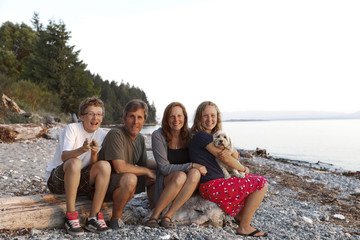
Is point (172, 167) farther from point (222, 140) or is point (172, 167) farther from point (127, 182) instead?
point (222, 140)

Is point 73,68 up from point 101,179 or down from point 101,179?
up

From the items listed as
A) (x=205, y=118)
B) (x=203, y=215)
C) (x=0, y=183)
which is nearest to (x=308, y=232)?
(x=203, y=215)

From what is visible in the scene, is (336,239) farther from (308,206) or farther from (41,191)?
(41,191)

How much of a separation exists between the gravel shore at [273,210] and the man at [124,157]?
36 centimetres

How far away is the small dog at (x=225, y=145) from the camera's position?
399 centimetres

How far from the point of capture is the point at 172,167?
399cm

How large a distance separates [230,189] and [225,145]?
61 cm

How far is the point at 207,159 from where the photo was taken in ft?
13.6

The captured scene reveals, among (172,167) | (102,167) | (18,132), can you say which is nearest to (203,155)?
(172,167)

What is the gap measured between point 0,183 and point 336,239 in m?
6.12

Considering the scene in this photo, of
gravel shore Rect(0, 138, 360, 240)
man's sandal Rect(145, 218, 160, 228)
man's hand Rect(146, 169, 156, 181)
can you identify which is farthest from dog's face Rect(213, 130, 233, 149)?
man's sandal Rect(145, 218, 160, 228)

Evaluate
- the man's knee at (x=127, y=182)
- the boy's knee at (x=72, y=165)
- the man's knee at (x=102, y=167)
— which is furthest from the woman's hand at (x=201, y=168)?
the boy's knee at (x=72, y=165)

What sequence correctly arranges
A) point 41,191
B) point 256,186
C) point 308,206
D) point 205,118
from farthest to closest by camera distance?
point 308,206
point 41,191
point 205,118
point 256,186

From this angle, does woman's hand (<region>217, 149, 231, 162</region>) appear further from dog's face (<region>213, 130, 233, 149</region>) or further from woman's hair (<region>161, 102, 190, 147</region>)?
woman's hair (<region>161, 102, 190, 147</region>)
